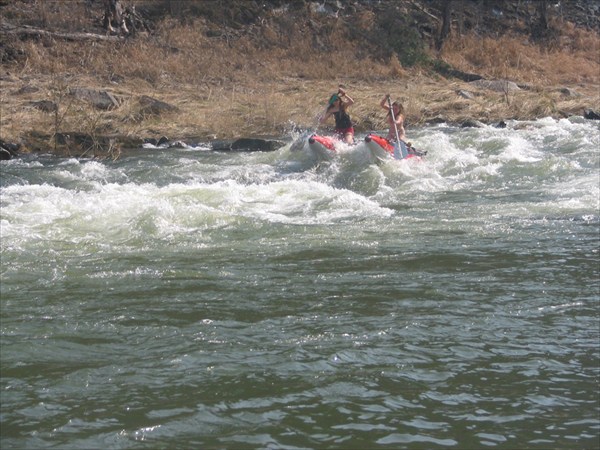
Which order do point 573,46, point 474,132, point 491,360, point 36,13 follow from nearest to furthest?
1. point 491,360
2. point 474,132
3. point 36,13
4. point 573,46

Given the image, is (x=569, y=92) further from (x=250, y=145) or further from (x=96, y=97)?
(x=96, y=97)

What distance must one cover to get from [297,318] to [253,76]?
21.7m

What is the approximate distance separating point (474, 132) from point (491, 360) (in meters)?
15.5

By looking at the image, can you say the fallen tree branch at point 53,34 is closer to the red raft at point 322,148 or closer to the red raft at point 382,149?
the red raft at point 322,148

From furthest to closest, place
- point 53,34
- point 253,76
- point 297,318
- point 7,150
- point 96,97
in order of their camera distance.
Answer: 1. point 253,76
2. point 53,34
3. point 96,97
4. point 7,150
5. point 297,318

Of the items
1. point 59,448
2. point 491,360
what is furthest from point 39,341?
point 491,360

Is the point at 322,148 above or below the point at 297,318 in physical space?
Result: above

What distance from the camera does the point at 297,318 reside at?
24.1 ft

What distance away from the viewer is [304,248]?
32.6ft

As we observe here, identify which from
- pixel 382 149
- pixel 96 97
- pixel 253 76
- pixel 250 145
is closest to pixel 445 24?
pixel 253 76

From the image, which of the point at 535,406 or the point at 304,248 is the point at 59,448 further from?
the point at 304,248

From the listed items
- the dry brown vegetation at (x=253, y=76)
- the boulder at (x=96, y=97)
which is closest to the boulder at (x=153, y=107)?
the dry brown vegetation at (x=253, y=76)

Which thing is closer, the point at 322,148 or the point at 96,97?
the point at 322,148

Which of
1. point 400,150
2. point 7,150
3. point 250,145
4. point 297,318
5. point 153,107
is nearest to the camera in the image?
point 297,318
